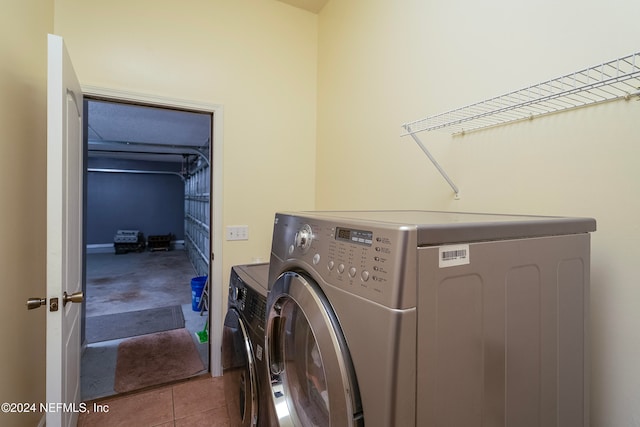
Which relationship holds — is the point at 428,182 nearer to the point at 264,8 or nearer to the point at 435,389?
the point at 435,389

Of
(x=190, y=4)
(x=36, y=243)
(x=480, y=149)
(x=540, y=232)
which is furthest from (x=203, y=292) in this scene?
(x=540, y=232)

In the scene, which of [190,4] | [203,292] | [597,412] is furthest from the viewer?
[203,292]

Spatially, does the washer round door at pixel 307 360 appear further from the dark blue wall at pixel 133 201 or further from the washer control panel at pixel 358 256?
the dark blue wall at pixel 133 201

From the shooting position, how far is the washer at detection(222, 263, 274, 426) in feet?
3.87

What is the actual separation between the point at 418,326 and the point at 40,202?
1.98m

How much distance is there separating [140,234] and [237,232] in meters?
7.10

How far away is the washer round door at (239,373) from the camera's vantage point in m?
1.22

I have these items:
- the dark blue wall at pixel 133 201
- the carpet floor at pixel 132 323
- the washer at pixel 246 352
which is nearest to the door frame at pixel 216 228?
the washer at pixel 246 352

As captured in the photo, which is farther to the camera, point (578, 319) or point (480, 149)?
point (480, 149)

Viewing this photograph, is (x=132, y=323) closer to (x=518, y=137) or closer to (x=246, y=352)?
(x=246, y=352)

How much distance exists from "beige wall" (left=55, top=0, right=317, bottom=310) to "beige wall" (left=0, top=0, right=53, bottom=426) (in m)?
0.28

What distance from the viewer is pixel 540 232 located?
2.36 feet

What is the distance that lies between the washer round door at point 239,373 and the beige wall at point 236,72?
2.40 ft

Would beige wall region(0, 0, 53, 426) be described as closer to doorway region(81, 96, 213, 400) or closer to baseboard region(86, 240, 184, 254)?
doorway region(81, 96, 213, 400)
